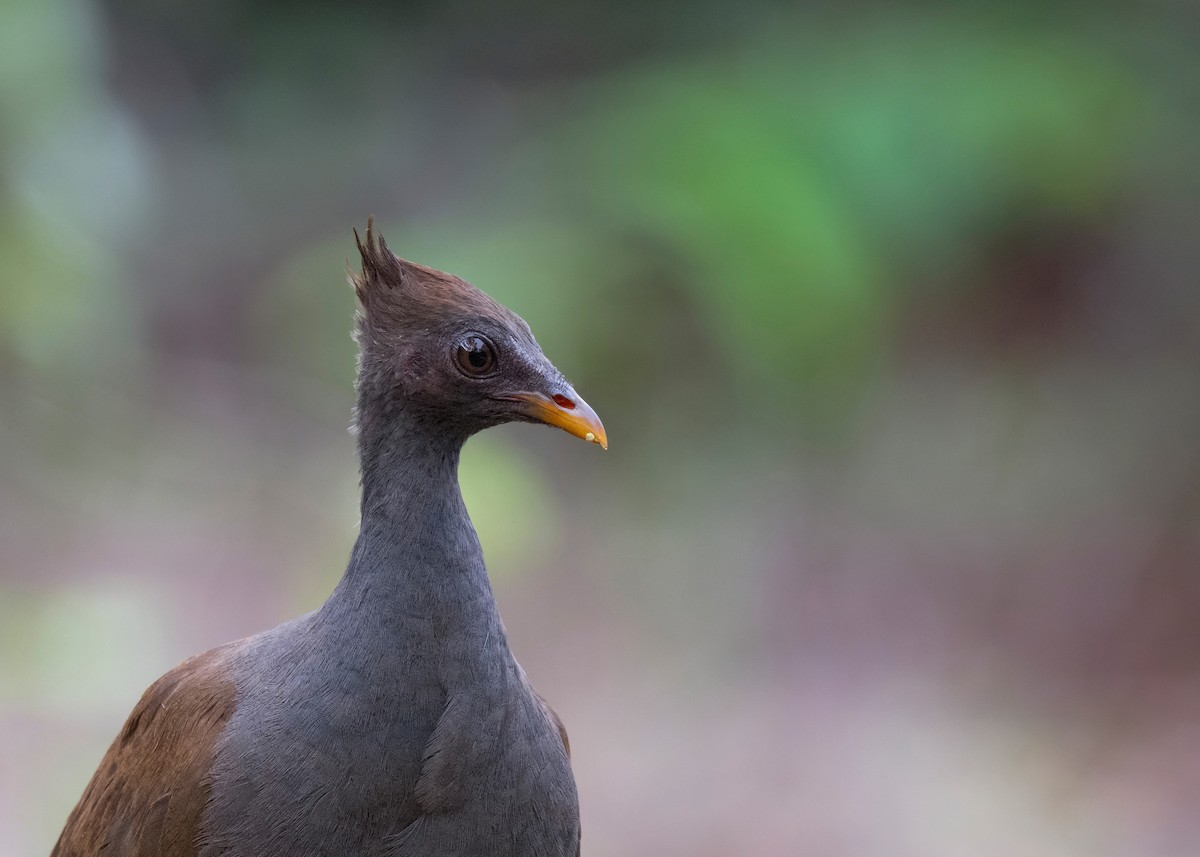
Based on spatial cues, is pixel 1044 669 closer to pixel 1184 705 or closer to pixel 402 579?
pixel 1184 705

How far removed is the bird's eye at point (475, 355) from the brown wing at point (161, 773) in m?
0.61

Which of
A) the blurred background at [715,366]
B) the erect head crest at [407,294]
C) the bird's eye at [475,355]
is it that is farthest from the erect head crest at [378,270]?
the blurred background at [715,366]

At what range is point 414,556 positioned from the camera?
1793 mm

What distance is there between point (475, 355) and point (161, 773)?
804 millimetres

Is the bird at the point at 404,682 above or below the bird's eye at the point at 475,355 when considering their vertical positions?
below

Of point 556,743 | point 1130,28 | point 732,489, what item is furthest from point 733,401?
point 556,743

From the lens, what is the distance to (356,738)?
1.72m

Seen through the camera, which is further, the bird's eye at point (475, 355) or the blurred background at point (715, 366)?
the blurred background at point (715, 366)

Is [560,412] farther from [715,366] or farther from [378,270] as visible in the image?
[715,366]

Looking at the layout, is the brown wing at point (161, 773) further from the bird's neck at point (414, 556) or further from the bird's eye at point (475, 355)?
the bird's eye at point (475, 355)

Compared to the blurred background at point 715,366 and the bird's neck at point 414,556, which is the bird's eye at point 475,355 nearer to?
the bird's neck at point 414,556

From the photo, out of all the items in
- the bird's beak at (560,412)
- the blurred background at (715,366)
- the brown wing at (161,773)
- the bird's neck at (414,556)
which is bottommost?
the brown wing at (161,773)

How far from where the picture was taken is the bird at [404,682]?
1.73 m

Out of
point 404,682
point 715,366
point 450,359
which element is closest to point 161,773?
point 404,682
